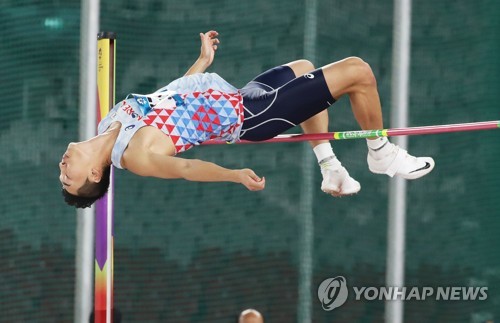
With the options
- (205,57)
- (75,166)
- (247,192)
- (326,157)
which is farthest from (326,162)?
A: (247,192)

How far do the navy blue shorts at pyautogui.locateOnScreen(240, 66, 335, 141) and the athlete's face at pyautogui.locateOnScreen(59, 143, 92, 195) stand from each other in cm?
78

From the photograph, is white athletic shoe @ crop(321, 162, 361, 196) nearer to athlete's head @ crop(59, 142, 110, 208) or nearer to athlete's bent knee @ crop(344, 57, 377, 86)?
athlete's bent knee @ crop(344, 57, 377, 86)

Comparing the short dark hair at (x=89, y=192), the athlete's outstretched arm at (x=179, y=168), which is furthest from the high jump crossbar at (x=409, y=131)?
the short dark hair at (x=89, y=192)

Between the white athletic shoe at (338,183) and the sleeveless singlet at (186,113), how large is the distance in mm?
566

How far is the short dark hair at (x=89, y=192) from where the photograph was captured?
6020mm

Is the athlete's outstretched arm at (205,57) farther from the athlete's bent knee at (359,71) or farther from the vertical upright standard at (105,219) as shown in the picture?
the athlete's bent knee at (359,71)

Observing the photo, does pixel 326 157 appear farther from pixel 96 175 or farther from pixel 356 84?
pixel 96 175

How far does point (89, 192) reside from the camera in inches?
238

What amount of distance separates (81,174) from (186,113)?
565mm

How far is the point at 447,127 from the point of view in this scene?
5.99m

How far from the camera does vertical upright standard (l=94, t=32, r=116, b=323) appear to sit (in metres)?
6.46

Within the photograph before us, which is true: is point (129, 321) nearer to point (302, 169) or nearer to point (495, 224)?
point (302, 169)

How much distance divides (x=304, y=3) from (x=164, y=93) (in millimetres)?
2800

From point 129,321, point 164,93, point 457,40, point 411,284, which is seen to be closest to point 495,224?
→ point 411,284
